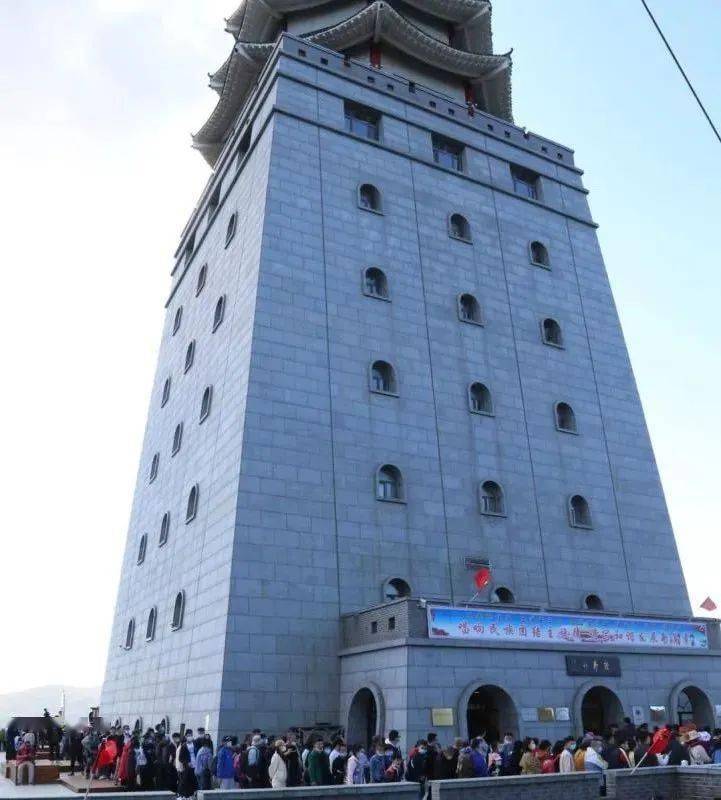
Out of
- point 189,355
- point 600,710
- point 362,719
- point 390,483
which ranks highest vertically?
point 189,355

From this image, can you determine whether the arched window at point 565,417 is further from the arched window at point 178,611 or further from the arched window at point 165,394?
the arched window at point 165,394

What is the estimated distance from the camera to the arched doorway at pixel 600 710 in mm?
20719

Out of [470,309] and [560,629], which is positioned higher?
[470,309]

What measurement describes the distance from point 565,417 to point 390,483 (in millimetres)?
8527

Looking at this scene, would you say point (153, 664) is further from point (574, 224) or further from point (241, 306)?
point (574, 224)

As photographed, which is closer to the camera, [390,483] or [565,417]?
[390,483]

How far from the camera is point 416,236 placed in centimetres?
2925

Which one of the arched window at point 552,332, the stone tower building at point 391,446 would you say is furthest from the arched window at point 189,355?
the arched window at point 552,332

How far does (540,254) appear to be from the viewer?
32719 millimetres

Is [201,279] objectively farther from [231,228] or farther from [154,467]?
[154,467]

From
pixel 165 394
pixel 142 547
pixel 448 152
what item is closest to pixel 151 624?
pixel 142 547

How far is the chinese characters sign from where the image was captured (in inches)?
753

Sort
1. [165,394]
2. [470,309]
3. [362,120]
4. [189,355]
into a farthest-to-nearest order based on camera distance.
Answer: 1. [165,394]
2. [189,355]
3. [362,120]
4. [470,309]

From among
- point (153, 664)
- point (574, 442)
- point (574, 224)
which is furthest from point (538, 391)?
point (153, 664)
